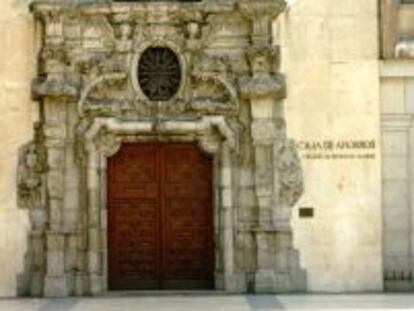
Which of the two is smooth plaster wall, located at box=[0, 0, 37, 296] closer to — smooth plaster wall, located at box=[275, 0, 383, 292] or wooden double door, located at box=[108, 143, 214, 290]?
wooden double door, located at box=[108, 143, 214, 290]

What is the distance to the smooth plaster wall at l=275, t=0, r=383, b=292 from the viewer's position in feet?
59.1

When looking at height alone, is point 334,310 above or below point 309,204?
below

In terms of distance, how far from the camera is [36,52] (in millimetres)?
18188

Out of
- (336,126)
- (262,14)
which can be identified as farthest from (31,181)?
(336,126)

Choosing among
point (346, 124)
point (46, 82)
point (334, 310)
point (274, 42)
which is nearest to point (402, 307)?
point (334, 310)

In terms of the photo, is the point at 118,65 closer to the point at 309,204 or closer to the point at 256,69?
the point at 256,69

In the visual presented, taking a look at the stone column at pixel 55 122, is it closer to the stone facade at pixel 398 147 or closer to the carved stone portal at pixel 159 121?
the carved stone portal at pixel 159 121

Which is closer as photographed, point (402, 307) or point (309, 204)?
point (402, 307)

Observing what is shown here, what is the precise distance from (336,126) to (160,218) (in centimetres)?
347

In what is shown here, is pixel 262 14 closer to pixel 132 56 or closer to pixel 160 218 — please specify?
pixel 132 56

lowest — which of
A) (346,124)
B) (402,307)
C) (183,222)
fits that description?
(402,307)

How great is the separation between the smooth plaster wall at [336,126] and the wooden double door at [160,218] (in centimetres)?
170

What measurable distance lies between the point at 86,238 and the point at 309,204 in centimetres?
389

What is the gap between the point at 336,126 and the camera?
18.2 metres
